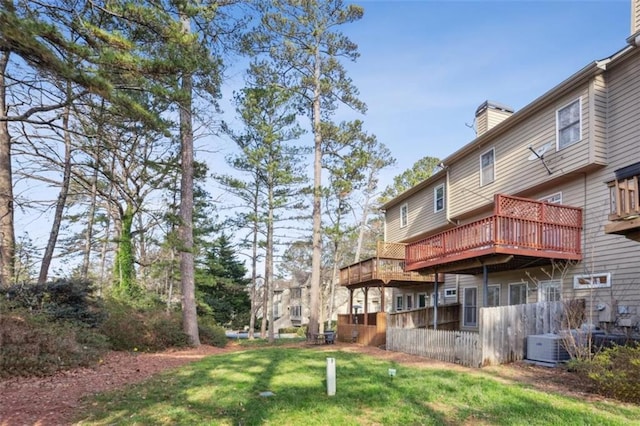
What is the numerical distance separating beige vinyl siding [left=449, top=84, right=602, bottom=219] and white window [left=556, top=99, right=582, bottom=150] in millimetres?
118

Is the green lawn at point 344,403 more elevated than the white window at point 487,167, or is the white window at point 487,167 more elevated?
the white window at point 487,167

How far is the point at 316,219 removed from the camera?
2016 centimetres

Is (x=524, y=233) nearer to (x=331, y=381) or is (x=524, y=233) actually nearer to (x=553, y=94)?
(x=553, y=94)

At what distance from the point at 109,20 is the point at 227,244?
2464 centimetres

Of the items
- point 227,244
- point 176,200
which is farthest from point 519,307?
point 227,244

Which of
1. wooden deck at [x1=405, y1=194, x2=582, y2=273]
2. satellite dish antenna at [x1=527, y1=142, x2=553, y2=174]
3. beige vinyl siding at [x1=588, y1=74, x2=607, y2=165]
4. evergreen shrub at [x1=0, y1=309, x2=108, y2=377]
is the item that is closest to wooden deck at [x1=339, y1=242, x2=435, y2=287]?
wooden deck at [x1=405, y1=194, x2=582, y2=273]

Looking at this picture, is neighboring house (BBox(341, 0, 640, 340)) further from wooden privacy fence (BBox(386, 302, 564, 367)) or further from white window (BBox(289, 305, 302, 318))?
white window (BBox(289, 305, 302, 318))

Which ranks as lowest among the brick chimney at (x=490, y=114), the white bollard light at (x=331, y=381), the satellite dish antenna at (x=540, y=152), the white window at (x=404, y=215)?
the white bollard light at (x=331, y=381)

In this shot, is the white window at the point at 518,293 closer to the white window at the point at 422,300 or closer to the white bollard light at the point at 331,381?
the white window at the point at 422,300

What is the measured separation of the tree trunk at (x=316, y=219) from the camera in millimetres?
19234

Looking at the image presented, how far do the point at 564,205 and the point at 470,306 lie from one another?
6039mm

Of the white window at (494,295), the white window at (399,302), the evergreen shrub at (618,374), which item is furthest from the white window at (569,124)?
the white window at (399,302)

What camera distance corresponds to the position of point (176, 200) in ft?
80.6

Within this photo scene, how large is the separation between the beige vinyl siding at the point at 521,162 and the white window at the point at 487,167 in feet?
0.50
